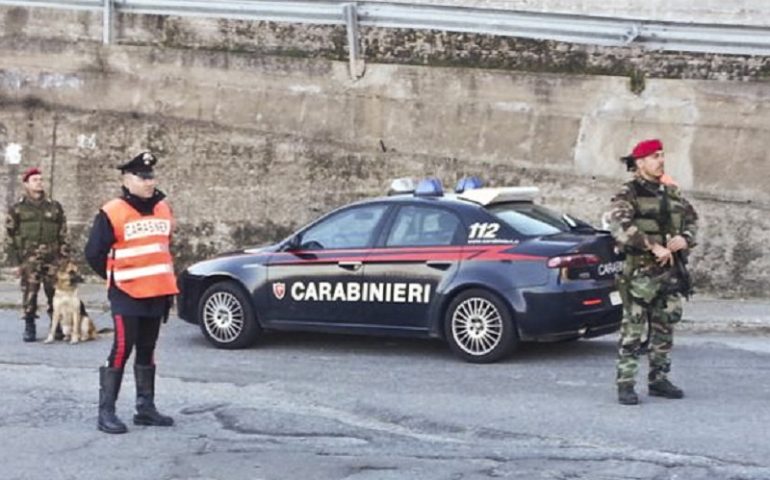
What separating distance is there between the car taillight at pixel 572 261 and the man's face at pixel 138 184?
349 centimetres

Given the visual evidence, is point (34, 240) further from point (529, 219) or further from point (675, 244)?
point (675, 244)

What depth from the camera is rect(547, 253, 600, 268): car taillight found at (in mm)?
10203

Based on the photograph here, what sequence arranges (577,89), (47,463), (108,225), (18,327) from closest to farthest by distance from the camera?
(47,463), (108,225), (18,327), (577,89)

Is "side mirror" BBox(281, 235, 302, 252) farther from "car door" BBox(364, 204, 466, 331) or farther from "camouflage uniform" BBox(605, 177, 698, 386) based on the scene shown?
"camouflage uniform" BBox(605, 177, 698, 386)

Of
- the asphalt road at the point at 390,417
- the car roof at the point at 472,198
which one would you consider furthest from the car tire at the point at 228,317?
the car roof at the point at 472,198

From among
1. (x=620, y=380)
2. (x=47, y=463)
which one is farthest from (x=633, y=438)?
(x=47, y=463)

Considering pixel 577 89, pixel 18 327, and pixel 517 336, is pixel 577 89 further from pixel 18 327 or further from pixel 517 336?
pixel 18 327

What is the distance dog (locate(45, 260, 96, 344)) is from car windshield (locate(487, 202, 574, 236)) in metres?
4.07

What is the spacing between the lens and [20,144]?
16641 mm

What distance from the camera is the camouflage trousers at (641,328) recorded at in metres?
8.64

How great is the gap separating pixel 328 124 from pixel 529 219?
5.45 meters

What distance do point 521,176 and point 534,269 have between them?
4.92 m

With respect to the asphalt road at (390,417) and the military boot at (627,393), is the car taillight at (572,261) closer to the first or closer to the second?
the asphalt road at (390,417)

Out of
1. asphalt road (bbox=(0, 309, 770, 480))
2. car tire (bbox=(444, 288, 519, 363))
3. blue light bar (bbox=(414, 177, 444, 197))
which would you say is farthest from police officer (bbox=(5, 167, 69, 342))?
car tire (bbox=(444, 288, 519, 363))
